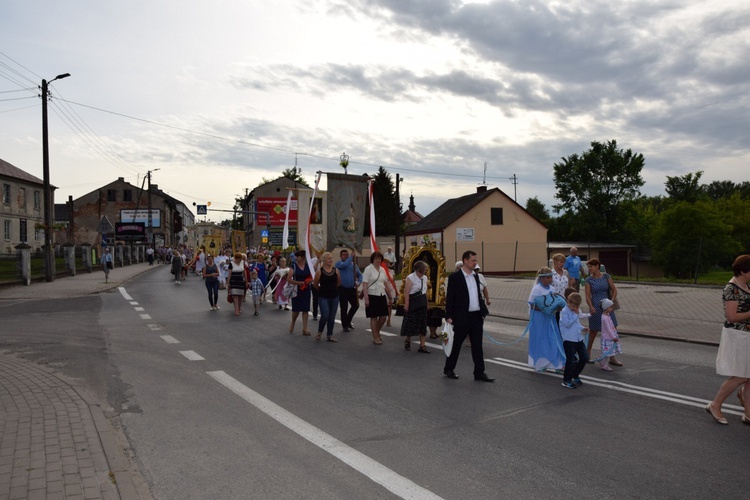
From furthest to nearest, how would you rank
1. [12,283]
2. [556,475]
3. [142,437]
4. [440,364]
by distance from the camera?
[12,283], [440,364], [142,437], [556,475]

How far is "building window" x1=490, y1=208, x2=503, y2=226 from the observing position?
170ft

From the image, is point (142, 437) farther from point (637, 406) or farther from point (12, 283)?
point (12, 283)

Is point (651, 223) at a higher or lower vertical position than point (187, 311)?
higher

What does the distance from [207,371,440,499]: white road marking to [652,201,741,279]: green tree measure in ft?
100

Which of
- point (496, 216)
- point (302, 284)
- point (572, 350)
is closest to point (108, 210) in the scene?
point (496, 216)

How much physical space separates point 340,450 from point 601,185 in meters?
60.1

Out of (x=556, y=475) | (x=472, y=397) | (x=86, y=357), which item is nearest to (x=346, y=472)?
(x=556, y=475)

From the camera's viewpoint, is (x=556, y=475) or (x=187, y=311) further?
(x=187, y=311)

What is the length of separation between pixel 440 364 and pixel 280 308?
384 inches

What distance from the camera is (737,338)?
6.27 meters

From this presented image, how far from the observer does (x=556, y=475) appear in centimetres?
482

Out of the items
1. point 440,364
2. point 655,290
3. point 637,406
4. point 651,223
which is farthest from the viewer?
point 651,223

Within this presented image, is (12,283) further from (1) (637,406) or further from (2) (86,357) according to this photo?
(1) (637,406)

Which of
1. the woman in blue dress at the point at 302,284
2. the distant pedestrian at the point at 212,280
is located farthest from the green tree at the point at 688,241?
the woman in blue dress at the point at 302,284
